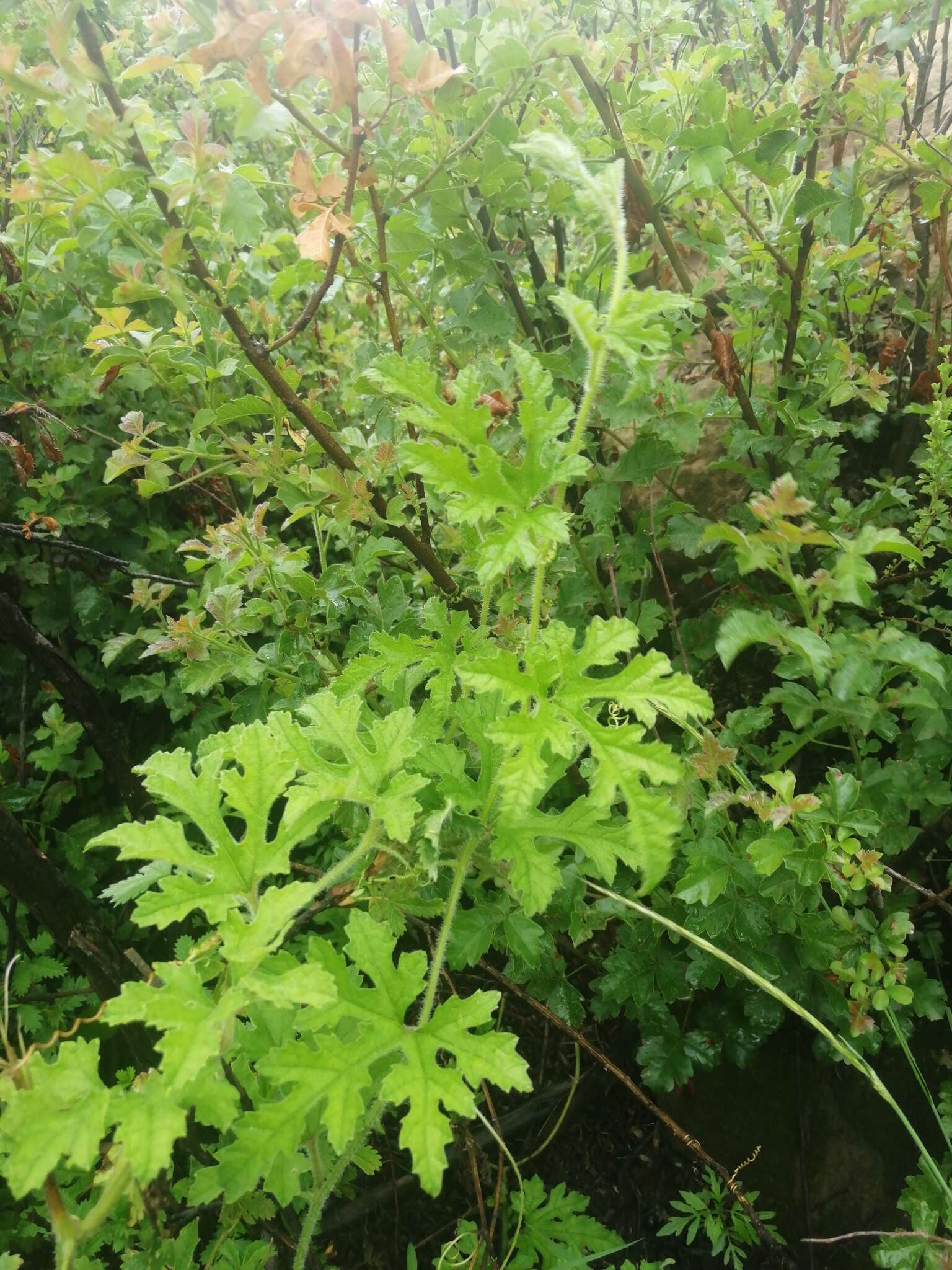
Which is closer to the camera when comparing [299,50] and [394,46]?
[299,50]

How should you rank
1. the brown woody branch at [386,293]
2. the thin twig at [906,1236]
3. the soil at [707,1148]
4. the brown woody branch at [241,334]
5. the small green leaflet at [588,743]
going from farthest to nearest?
the soil at [707,1148] → the brown woody branch at [386,293] → the brown woody branch at [241,334] → the thin twig at [906,1236] → the small green leaflet at [588,743]

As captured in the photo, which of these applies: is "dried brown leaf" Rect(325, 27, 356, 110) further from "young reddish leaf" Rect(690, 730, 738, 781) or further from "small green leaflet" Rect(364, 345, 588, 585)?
"young reddish leaf" Rect(690, 730, 738, 781)

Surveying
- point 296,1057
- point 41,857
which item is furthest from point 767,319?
point 41,857

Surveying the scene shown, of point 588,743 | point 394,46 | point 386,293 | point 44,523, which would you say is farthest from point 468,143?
point 44,523

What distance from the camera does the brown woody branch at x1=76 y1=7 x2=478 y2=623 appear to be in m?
1.24

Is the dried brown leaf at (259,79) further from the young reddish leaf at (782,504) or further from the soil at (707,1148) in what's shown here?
the soil at (707,1148)

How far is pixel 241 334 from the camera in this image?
136 cm

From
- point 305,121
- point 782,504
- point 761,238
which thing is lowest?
point 782,504

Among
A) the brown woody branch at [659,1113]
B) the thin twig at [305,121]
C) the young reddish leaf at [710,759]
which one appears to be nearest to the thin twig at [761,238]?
the thin twig at [305,121]

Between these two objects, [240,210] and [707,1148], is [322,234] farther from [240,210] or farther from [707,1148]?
[707,1148]

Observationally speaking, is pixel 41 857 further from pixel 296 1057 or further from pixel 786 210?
pixel 786 210

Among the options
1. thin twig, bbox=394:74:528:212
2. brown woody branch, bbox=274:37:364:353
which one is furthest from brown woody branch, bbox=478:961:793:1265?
thin twig, bbox=394:74:528:212

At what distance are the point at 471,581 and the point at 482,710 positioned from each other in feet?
2.34

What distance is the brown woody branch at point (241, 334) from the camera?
4.06ft
